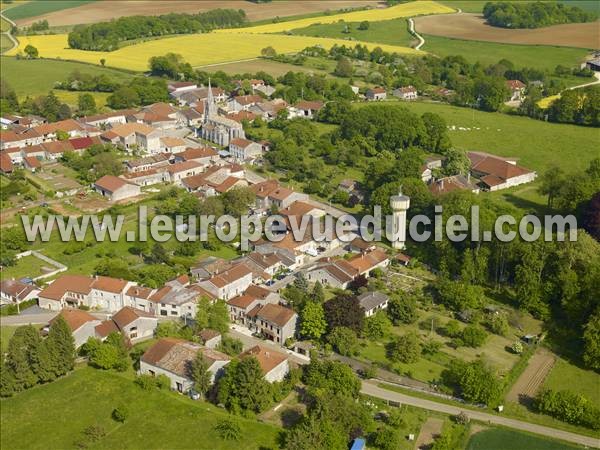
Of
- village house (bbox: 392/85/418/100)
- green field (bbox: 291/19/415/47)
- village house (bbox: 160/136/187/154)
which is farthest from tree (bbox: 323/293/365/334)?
green field (bbox: 291/19/415/47)

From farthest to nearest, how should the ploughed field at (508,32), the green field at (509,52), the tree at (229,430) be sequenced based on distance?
the ploughed field at (508,32)
the green field at (509,52)
the tree at (229,430)

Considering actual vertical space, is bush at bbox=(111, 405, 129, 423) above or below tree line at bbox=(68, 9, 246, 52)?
below

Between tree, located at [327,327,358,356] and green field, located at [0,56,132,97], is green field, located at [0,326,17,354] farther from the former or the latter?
green field, located at [0,56,132,97]

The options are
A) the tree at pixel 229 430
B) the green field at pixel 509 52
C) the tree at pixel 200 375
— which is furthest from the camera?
the green field at pixel 509 52

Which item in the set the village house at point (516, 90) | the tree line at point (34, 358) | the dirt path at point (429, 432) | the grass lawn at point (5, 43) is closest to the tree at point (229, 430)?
the dirt path at point (429, 432)

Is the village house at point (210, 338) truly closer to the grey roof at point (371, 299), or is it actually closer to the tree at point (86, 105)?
the grey roof at point (371, 299)

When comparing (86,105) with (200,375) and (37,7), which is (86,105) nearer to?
(200,375)

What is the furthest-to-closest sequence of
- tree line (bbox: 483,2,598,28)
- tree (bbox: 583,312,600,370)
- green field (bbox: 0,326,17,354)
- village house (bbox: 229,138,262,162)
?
tree line (bbox: 483,2,598,28)
village house (bbox: 229,138,262,162)
green field (bbox: 0,326,17,354)
tree (bbox: 583,312,600,370)
